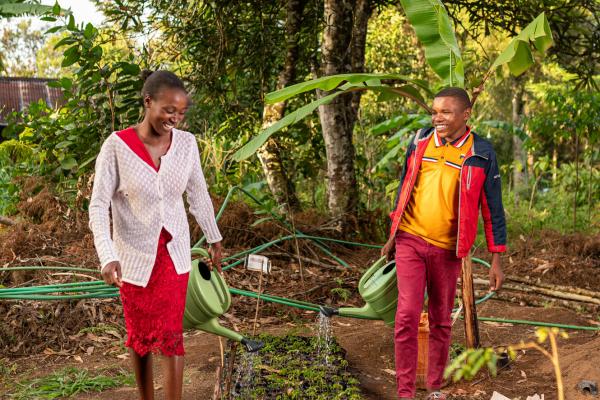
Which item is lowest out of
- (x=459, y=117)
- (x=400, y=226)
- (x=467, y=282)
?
(x=467, y=282)

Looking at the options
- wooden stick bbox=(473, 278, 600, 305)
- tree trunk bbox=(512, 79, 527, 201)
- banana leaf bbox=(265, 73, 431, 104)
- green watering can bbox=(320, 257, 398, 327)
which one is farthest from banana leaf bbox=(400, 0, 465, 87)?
tree trunk bbox=(512, 79, 527, 201)

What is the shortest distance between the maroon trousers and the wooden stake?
0.48 meters

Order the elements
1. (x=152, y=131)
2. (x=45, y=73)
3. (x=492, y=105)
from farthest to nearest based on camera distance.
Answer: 1. (x=45, y=73)
2. (x=492, y=105)
3. (x=152, y=131)

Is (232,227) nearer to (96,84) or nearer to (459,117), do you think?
(96,84)

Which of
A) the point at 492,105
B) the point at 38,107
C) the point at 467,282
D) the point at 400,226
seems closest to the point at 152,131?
the point at 400,226

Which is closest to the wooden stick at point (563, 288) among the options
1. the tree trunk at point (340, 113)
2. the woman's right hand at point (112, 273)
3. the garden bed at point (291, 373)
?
the tree trunk at point (340, 113)

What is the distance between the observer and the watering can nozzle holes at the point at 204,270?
348 cm

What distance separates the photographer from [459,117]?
3574 millimetres

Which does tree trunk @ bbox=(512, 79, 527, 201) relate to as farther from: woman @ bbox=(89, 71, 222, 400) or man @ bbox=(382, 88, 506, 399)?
woman @ bbox=(89, 71, 222, 400)

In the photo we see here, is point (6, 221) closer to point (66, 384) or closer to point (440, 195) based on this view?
point (66, 384)

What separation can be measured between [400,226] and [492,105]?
64.2ft

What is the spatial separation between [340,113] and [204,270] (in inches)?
168

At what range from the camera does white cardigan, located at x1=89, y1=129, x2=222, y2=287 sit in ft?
9.54

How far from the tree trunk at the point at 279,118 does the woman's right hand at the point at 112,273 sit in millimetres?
5188
